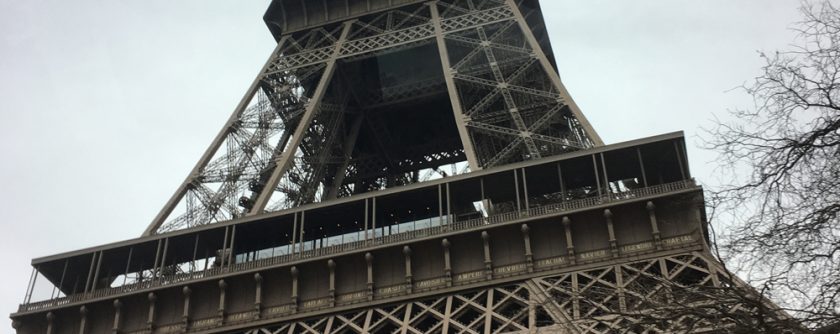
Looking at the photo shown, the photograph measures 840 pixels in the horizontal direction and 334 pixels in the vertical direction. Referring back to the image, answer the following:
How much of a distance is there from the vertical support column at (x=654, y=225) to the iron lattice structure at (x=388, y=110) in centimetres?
384

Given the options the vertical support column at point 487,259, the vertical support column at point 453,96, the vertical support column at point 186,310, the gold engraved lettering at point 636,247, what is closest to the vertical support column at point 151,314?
the vertical support column at point 186,310

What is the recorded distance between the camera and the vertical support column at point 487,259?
2544 cm

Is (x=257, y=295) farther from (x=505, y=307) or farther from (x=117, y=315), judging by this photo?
(x=505, y=307)

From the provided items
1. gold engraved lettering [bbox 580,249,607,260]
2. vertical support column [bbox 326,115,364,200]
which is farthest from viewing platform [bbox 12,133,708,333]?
vertical support column [bbox 326,115,364,200]

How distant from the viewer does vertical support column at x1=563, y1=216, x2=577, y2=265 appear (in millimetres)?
Result: 24906

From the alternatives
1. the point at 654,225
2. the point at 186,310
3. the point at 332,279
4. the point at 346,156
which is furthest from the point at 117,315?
the point at 654,225

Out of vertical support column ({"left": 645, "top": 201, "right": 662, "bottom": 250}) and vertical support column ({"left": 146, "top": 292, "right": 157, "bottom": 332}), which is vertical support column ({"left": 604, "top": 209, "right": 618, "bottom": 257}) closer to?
vertical support column ({"left": 645, "top": 201, "right": 662, "bottom": 250})

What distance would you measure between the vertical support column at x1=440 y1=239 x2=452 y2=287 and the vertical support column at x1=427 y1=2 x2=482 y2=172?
3.26 m

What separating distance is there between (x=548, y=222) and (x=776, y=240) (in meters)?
15.4

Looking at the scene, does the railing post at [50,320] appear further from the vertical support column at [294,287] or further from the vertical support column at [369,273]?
the vertical support column at [369,273]

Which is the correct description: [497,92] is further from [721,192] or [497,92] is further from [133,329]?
[721,192]

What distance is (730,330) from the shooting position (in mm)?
10531

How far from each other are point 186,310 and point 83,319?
351 centimetres

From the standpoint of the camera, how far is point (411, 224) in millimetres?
28719
